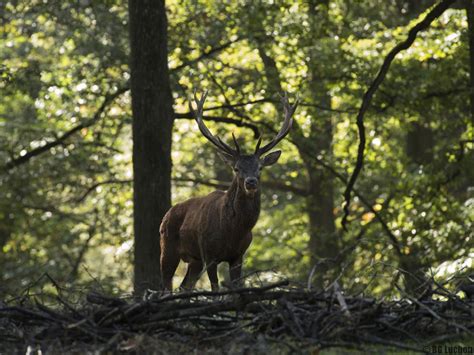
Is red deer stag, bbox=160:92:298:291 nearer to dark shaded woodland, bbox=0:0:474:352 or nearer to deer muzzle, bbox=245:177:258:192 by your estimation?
deer muzzle, bbox=245:177:258:192

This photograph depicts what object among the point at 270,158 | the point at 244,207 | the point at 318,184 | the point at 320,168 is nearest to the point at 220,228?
the point at 244,207

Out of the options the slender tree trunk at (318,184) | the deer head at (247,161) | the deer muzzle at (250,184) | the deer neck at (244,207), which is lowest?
the deer neck at (244,207)

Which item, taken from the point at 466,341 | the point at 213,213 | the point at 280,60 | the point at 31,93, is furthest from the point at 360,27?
the point at 466,341

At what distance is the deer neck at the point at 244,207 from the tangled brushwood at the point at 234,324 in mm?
4021

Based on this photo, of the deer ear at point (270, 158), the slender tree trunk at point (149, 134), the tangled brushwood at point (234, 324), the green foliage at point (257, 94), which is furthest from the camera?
the green foliage at point (257, 94)

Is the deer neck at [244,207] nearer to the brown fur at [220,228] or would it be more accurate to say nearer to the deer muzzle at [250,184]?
the brown fur at [220,228]

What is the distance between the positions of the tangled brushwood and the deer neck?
4.02 metres

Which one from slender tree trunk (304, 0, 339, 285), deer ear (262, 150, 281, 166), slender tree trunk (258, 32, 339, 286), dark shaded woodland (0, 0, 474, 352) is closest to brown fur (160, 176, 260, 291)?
deer ear (262, 150, 281, 166)

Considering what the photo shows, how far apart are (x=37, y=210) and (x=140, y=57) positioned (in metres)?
11.1

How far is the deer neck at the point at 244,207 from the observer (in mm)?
10773

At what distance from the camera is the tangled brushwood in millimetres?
6047

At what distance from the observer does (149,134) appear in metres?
12.7

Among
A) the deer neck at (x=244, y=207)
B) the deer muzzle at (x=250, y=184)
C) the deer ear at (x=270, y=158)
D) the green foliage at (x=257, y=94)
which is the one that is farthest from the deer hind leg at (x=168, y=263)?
the green foliage at (x=257, y=94)

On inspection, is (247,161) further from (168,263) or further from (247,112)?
(247,112)
